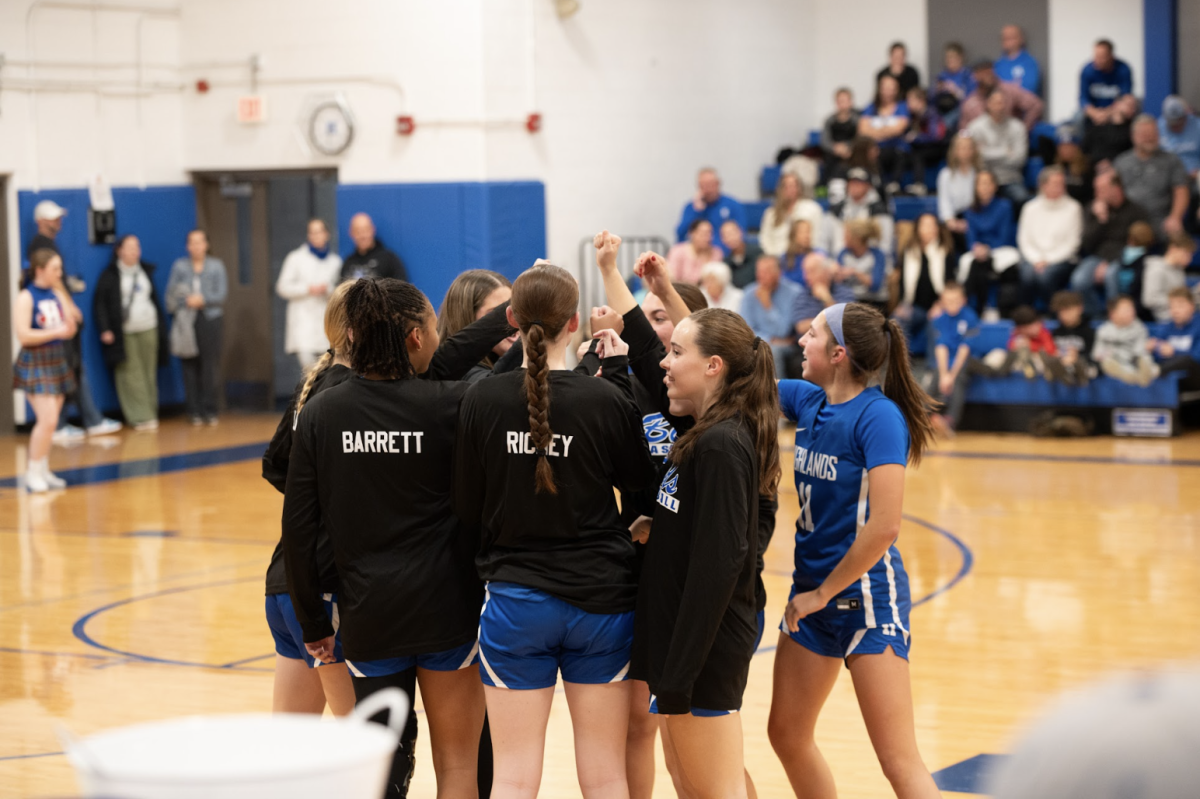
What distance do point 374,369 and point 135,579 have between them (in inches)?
Answer: 184

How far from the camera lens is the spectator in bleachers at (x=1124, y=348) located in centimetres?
1166

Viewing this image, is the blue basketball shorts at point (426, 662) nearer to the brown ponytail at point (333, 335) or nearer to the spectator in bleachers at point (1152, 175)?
the brown ponytail at point (333, 335)

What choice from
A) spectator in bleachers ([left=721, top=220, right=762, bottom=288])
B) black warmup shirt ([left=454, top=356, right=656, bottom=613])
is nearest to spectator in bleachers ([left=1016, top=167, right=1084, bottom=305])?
spectator in bleachers ([left=721, top=220, right=762, bottom=288])

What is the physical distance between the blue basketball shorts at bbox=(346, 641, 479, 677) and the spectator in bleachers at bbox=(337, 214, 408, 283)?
10.3 m

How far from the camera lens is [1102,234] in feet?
42.7

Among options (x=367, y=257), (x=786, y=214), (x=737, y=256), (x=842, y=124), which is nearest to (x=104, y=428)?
(x=367, y=257)

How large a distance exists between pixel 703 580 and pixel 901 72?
45.2ft

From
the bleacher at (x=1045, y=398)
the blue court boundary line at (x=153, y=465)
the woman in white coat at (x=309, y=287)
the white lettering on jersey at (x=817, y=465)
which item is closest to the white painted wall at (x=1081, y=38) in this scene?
the bleacher at (x=1045, y=398)

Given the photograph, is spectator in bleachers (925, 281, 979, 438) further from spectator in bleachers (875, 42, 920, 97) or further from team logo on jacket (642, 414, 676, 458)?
team logo on jacket (642, 414, 676, 458)

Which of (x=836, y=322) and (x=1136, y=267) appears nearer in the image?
(x=836, y=322)

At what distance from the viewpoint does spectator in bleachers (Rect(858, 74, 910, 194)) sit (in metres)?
15.3

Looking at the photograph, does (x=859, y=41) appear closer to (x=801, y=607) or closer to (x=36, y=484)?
(x=36, y=484)

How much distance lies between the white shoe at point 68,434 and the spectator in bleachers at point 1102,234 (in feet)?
29.6

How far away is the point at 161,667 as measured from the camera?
5852 millimetres
